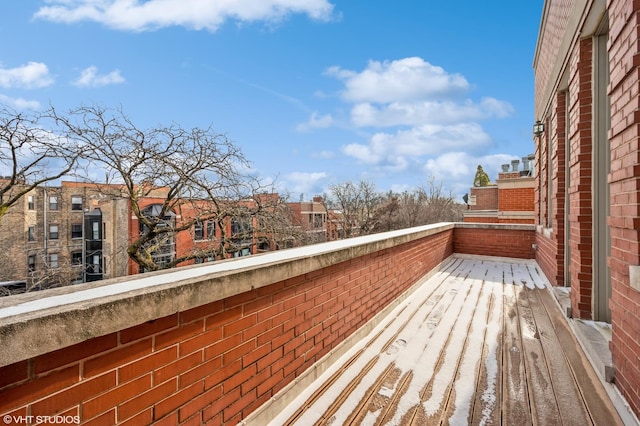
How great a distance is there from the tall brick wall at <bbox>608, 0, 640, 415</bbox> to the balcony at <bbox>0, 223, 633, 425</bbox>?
290 millimetres

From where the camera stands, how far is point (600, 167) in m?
3.17

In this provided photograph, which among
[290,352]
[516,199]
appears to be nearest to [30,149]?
[290,352]

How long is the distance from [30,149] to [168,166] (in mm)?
2547

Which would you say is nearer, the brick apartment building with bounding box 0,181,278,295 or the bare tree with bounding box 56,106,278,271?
the bare tree with bounding box 56,106,278,271

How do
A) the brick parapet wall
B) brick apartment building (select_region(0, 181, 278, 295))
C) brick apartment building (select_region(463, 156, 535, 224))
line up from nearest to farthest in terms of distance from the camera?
the brick parapet wall < brick apartment building (select_region(0, 181, 278, 295)) < brick apartment building (select_region(463, 156, 535, 224))

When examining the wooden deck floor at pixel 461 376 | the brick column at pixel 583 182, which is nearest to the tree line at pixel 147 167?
the wooden deck floor at pixel 461 376

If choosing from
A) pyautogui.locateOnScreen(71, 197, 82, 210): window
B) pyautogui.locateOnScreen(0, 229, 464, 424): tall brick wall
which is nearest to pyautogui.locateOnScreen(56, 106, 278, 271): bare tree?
pyautogui.locateOnScreen(0, 229, 464, 424): tall brick wall

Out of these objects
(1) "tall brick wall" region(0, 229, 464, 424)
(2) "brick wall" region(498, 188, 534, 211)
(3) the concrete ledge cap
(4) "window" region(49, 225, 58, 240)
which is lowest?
(4) "window" region(49, 225, 58, 240)

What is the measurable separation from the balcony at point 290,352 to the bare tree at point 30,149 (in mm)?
6717

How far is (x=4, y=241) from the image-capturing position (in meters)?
12.6

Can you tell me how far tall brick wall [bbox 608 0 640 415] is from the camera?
1883 mm

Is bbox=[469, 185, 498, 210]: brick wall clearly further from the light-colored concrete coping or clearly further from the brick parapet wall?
the light-colored concrete coping

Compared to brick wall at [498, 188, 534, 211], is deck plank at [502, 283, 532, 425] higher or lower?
lower

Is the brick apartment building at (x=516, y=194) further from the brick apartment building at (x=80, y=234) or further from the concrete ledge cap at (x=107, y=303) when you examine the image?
the concrete ledge cap at (x=107, y=303)
